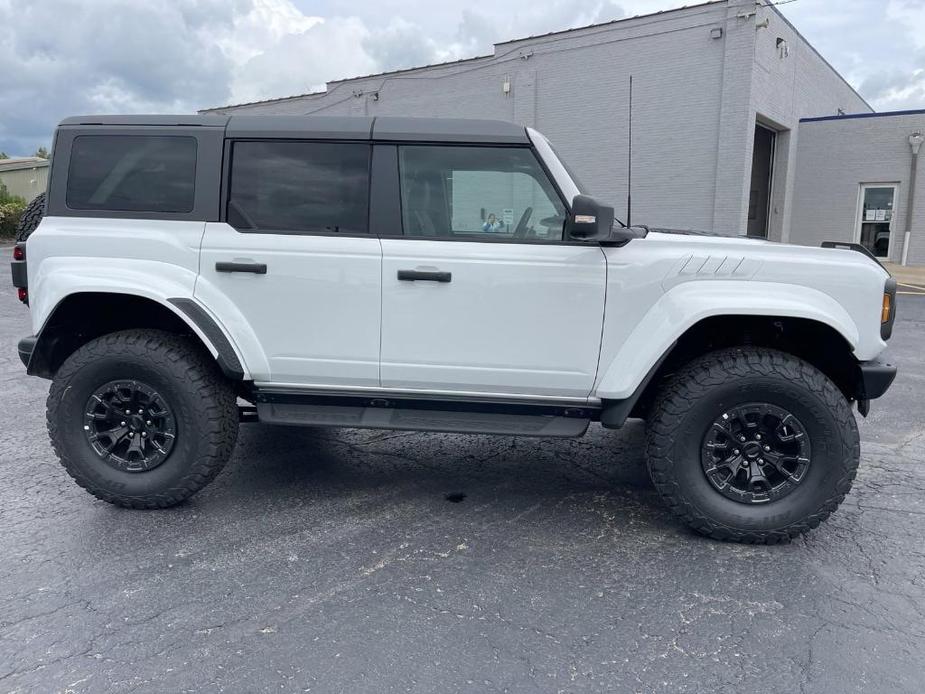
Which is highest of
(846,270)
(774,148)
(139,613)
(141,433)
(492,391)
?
(774,148)

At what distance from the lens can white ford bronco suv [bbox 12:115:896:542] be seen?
332 centimetres

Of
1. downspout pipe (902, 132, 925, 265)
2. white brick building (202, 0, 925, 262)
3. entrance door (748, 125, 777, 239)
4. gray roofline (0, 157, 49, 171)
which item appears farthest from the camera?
gray roofline (0, 157, 49, 171)

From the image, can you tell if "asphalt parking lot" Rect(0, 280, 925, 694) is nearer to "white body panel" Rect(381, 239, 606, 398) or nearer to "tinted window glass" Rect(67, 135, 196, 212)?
"white body panel" Rect(381, 239, 606, 398)

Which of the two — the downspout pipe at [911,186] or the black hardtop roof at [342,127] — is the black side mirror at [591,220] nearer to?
the black hardtop roof at [342,127]

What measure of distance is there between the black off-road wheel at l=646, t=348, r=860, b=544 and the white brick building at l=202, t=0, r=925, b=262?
1432 cm

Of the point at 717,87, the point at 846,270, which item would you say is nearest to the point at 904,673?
the point at 846,270

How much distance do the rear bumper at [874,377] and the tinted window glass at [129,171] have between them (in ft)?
11.5

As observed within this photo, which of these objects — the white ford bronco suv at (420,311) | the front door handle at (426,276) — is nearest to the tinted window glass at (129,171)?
the white ford bronco suv at (420,311)

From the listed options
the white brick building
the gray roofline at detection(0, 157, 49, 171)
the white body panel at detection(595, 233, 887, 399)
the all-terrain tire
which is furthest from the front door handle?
the gray roofline at detection(0, 157, 49, 171)

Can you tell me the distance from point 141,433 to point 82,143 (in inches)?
61.8

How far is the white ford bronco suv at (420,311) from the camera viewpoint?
3316 mm

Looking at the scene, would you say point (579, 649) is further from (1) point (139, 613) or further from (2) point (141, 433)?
(2) point (141, 433)

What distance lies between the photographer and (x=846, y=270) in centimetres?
326

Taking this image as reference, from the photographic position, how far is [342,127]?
3.61 m
